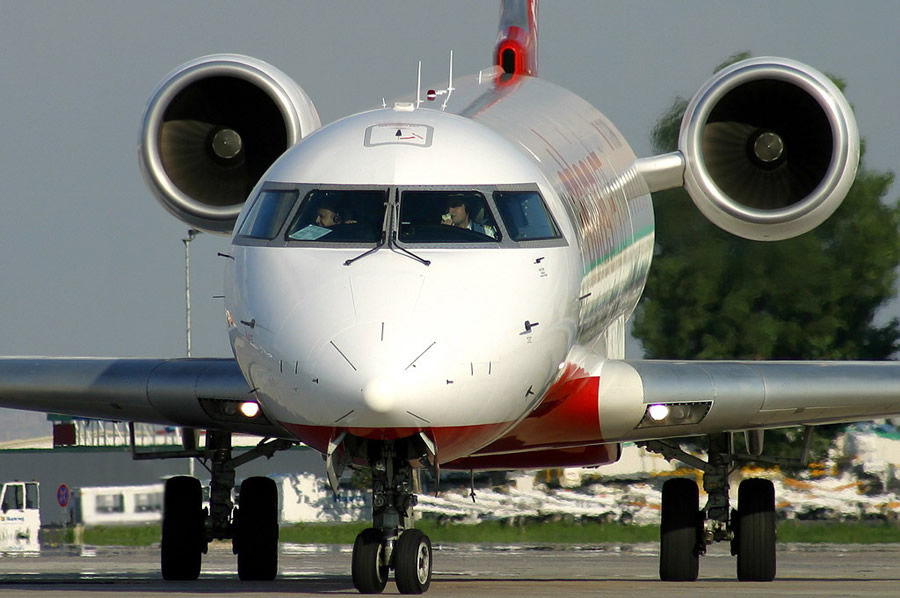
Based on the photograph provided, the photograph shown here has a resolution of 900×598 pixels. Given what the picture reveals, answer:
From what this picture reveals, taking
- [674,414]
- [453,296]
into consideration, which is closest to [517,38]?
[674,414]

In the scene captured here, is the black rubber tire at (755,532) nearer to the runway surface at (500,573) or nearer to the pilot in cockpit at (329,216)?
the runway surface at (500,573)

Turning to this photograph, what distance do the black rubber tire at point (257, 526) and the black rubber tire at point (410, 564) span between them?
5.60 meters

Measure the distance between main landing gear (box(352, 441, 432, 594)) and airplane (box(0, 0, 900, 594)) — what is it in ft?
0.05

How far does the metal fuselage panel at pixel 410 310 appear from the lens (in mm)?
11383

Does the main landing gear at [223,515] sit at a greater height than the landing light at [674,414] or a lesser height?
lesser

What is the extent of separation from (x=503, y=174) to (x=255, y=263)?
198 centimetres

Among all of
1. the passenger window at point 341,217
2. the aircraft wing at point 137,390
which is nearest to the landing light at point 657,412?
the aircraft wing at point 137,390

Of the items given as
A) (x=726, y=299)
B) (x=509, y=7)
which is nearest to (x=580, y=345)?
(x=509, y=7)

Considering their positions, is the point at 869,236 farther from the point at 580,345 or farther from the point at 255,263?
the point at 255,263

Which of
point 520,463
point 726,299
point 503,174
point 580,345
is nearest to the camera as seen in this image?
point 503,174

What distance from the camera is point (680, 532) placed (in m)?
17.5

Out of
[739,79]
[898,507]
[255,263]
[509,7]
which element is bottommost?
[898,507]

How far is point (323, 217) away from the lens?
1273cm

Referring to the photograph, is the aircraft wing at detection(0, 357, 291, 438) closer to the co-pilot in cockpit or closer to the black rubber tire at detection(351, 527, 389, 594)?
the co-pilot in cockpit
